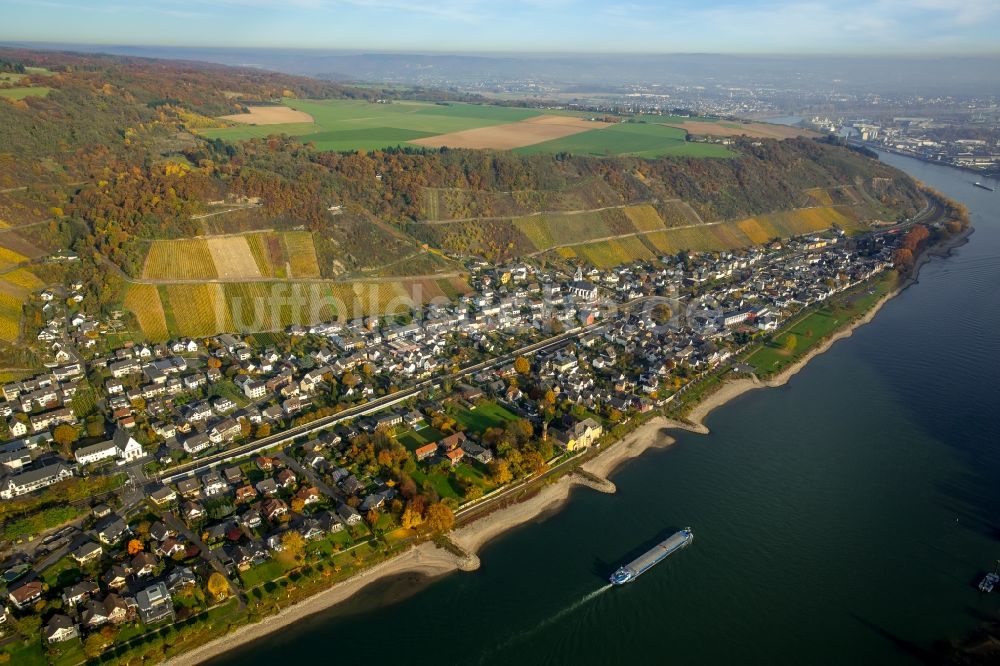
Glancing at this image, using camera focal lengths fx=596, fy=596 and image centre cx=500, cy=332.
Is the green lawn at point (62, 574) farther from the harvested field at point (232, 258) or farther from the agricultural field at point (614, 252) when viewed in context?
the agricultural field at point (614, 252)

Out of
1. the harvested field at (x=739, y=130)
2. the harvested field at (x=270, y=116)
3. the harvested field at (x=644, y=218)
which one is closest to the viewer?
the harvested field at (x=644, y=218)

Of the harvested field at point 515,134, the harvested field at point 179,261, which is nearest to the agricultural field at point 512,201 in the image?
the harvested field at point 515,134

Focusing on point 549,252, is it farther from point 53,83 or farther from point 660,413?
point 53,83

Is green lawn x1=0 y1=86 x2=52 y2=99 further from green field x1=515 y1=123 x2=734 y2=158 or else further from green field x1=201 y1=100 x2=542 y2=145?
green field x1=515 y1=123 x2=734 y2=158

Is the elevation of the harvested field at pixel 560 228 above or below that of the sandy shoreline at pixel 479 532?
above

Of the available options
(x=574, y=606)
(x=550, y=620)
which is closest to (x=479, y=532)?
(x=550, y=620)

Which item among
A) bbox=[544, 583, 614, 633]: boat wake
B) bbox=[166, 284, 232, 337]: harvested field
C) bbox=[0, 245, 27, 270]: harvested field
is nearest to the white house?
bbox=[166, 284, 232, 337]: harvested field
